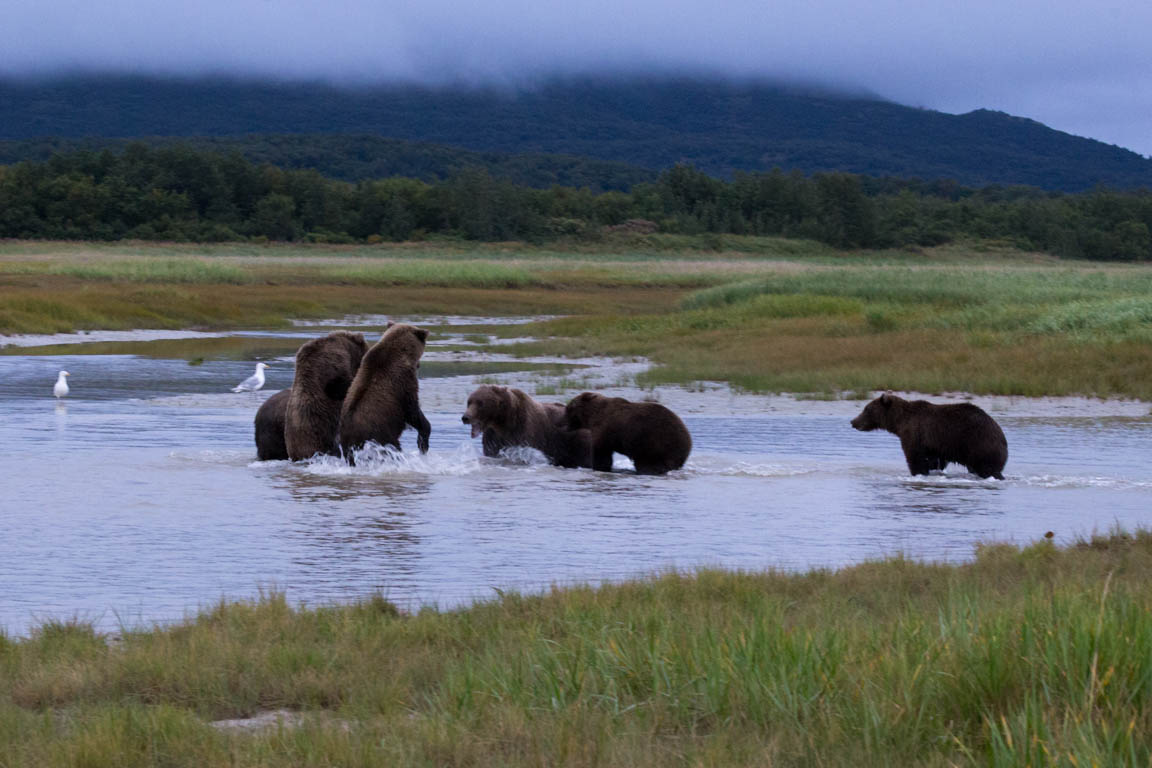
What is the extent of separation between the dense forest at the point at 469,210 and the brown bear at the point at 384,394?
94423mm

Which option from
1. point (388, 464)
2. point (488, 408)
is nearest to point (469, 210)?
point (488, 408)

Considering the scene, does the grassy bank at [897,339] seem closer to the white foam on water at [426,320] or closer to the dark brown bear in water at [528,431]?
the white foam on water at [426,320]

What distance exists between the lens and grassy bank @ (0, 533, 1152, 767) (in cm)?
455

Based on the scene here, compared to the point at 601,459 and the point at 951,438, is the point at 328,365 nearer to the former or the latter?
the point at 601,459

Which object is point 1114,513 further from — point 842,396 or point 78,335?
point 78,335

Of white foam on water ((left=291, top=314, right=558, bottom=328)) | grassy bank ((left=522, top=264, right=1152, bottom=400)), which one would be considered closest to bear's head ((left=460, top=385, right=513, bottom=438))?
grassy bank ((left=522, top=264, right=1152, bottom=400))

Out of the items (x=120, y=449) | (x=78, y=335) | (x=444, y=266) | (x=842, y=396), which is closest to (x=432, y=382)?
(x=842, y=396)

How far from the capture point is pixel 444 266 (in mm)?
76938

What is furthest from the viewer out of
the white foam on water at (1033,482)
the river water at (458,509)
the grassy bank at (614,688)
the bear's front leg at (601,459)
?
the bear's front leg at (601,459)

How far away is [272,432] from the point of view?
46.9ft

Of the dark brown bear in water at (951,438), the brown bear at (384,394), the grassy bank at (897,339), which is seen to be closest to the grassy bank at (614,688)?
the brown bear at (384,394)

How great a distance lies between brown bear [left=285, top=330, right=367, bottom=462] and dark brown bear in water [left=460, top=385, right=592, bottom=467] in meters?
1.24

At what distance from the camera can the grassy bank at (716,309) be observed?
2470cm

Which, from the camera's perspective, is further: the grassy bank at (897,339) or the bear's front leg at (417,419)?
the grassy bank at (897,339)
